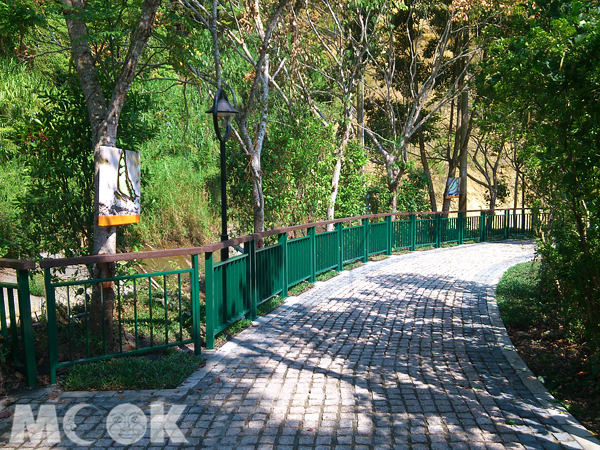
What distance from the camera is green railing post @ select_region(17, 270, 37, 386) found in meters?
4.70

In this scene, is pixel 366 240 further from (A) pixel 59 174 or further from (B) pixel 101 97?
(B) pixel 101 97

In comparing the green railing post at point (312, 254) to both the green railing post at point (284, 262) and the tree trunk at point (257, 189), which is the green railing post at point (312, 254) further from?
the green railing post at point (284, 262)

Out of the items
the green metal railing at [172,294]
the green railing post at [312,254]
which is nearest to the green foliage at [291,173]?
the green metal railing at [172,294]

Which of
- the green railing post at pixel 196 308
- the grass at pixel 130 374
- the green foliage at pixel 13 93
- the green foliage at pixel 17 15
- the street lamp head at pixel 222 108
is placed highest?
the green foliage at pixel 13 93

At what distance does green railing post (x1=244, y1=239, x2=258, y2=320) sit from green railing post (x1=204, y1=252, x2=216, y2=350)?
1.33 metres

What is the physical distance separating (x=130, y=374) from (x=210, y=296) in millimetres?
1282

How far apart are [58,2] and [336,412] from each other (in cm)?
560

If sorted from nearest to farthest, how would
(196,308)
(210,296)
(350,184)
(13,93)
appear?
1. (196,308)
2. (210,296)
3. (13,93)
4. (350,184)

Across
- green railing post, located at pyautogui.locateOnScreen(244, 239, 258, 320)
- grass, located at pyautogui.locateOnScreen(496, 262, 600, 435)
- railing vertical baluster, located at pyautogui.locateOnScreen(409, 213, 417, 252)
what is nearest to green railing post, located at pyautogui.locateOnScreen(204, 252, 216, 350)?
green railing post, located at pyautogui.locateOnScreen(244, 239, 258, 320)

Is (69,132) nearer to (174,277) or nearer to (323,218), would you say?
(174,277)

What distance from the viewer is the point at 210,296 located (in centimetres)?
594

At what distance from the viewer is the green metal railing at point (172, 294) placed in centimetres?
498

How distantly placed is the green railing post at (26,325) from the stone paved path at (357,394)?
0.34 meters

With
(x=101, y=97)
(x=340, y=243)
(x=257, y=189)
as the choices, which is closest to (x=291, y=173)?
(x=340, y=243)
